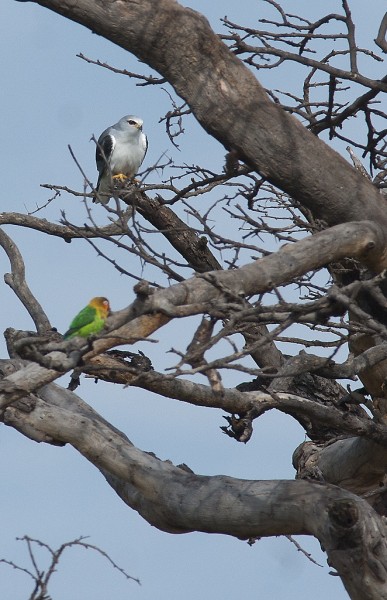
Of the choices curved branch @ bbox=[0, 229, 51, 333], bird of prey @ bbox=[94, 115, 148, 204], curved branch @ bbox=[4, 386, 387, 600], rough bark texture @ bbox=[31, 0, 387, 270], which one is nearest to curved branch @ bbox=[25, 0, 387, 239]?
rough bark texture @ bbox=[31, 0, 387, 270]

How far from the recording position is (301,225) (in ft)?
22.1

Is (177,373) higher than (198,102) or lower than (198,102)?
lower

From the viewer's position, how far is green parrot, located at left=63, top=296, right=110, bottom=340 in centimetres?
518

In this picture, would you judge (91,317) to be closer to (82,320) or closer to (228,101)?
(82,320)

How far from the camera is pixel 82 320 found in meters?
5.22

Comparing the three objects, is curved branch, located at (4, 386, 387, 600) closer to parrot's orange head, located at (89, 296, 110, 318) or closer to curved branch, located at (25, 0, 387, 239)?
parrot's orange head, located at (89, 296, 110, 318)

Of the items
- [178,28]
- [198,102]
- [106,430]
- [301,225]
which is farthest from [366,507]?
[301,225]

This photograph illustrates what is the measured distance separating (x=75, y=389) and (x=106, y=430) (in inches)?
26.6

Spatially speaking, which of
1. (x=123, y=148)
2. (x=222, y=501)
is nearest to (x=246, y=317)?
(x=222, y=501)

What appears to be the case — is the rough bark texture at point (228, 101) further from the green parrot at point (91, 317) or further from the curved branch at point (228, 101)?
the green parrot at point (91, 317)

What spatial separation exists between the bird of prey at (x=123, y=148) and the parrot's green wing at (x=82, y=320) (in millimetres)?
6340

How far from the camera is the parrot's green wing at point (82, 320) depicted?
5195 mm

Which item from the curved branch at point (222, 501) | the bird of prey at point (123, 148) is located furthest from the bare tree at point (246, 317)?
the bird of prey at point (123, 148)

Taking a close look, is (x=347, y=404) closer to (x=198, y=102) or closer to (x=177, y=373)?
(x=198, y=102)
